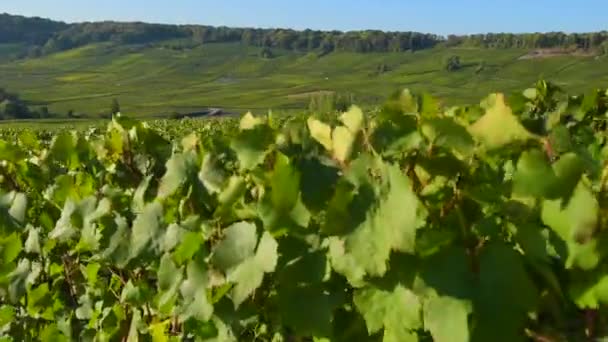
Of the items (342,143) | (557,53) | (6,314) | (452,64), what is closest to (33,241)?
(6,314)

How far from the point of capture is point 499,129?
168 cm

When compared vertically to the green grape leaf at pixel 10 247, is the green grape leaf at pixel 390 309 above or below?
above

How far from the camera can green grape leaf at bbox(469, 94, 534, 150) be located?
1672mm

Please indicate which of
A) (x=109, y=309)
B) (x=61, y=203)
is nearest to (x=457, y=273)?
(x=109, y=309)

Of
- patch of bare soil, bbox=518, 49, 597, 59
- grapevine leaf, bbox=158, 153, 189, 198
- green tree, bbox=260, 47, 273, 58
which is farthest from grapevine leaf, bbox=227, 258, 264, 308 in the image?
green tree, bbox=260, 47, 273, 58

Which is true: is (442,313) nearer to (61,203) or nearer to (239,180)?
(239,180)

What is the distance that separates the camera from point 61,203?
2.91m

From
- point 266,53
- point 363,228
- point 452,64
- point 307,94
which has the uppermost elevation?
point 363,228

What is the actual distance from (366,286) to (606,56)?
497 feet

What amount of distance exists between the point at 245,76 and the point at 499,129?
16403 centimetres

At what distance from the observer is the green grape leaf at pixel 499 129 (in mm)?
1672

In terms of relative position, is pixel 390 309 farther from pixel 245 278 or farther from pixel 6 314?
pixel 6 314

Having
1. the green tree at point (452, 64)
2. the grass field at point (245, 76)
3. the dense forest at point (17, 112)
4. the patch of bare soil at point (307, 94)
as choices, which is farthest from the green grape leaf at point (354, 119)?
the green tree at point (452, 64)

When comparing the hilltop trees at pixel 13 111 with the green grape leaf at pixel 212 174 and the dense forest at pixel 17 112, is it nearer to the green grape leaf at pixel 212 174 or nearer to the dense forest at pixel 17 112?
the dense forest at pixel 17 112
